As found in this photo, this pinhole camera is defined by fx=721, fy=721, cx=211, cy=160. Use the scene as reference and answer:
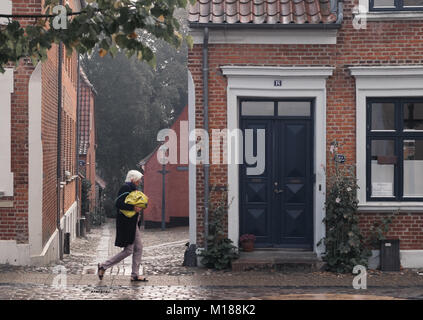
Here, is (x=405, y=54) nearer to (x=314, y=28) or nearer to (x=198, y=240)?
(x=314, y=28)

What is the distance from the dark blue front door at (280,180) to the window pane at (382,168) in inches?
44.2

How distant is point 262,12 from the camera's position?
12.8 metres

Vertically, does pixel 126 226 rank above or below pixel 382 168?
below

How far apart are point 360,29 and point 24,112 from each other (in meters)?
6.11

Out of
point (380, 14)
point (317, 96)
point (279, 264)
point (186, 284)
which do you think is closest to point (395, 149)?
point (317, 96)

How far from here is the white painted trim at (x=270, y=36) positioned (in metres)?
12.7

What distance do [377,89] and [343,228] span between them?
2.53 metres

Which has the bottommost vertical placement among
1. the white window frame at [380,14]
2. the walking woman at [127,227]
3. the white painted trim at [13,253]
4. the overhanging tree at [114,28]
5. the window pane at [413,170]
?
the white painted trim at [13,253]

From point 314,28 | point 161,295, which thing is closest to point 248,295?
point 161,295

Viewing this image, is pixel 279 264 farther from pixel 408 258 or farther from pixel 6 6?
pixel 6 6

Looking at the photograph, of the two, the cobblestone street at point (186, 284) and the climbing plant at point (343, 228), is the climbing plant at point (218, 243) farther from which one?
the climbing plant at point (343, 228)

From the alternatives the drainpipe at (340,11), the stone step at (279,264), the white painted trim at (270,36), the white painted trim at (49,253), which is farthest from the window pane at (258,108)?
the white painted trim at (49,253)

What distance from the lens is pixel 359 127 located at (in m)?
12.8

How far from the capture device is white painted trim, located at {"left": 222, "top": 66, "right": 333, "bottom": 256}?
12.7 meters
